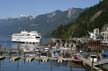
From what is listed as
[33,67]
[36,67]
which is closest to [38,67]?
[36,67]

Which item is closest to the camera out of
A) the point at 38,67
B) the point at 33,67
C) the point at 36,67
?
the point at 33,67

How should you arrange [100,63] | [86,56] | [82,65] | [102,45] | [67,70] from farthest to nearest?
[102,45]
[86,56]
[82,65]
[67,70]
[100,63]

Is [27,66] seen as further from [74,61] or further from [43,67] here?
[74,61]

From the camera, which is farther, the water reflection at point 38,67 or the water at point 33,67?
the water at point 33,67

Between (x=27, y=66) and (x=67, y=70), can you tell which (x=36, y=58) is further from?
(x=67, y=70)

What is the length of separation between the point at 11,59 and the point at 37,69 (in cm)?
849

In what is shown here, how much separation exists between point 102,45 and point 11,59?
44373mm

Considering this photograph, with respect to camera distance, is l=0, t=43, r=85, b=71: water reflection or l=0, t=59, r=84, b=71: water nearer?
l=0, t=43, r=85, b=71: water reflection

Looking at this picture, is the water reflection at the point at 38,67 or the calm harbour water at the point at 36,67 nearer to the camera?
the water reflection at the point at 38,67

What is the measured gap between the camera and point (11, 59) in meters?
103

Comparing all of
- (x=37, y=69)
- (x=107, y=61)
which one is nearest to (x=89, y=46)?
(x=37, y=69)

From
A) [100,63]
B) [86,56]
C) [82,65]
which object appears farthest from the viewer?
[86,56]

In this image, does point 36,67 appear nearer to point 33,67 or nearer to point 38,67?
point 38,67

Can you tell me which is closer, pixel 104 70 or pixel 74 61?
pixel 104 70
